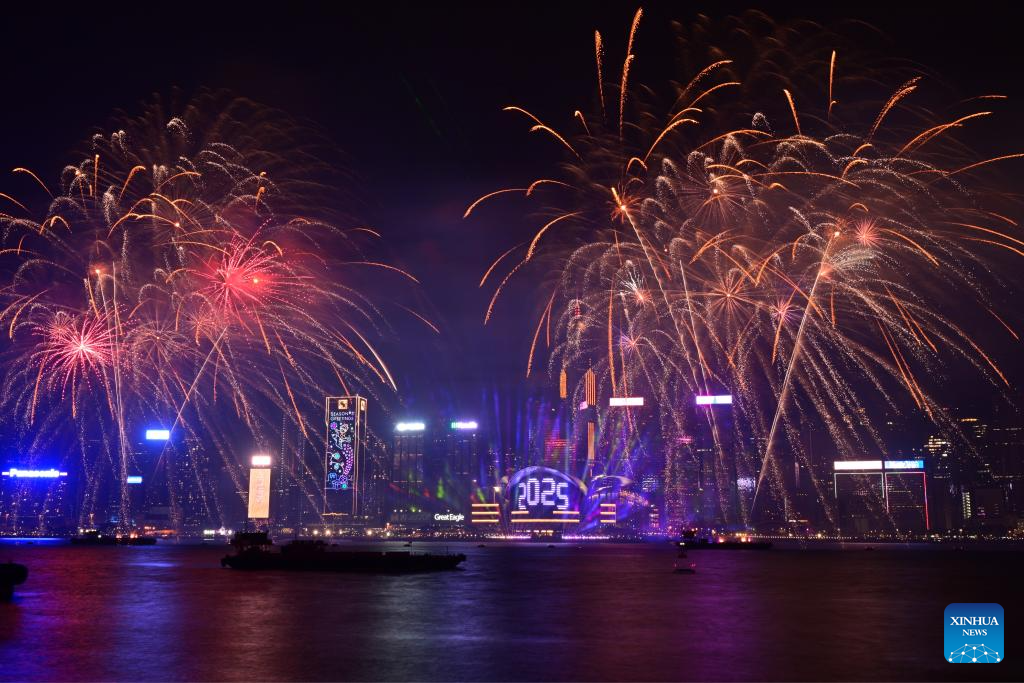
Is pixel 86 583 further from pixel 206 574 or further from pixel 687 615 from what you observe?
pixel 687 615

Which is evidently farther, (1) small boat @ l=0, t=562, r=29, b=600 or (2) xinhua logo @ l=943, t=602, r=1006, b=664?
(1) small boat @ l=0, t=562, r=29, b=600

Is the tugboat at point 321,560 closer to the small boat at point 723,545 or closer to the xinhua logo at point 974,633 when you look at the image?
the xinhua logo at point 974,633

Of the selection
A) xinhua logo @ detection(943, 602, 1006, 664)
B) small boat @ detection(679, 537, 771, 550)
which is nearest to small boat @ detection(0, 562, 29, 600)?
xinhua logo @ detection(943, 602, 1006, 664)

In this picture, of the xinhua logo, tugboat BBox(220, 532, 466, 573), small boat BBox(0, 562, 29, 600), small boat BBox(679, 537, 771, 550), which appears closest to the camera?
the xinhua logo

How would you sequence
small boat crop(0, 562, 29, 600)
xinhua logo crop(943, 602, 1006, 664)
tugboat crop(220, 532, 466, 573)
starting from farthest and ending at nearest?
tugboat crop(220, 532, 466, 573), small boat crop(0, 562, 29, 600), xinhua logo crop(943, 602, 1006, 664)

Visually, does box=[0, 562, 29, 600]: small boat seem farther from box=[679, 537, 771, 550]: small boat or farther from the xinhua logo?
box=[679, 537, 771, 550]: small boat

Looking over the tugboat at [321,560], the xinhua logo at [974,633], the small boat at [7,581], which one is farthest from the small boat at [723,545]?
the xinhua logo at [974,633]
